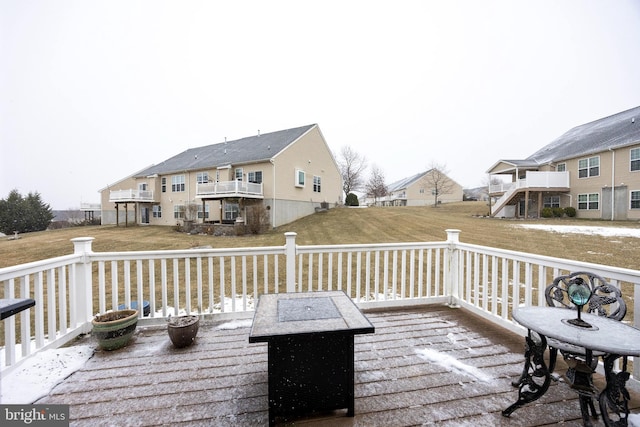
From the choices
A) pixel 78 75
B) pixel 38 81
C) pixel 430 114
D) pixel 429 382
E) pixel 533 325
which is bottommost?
pixel 429 382

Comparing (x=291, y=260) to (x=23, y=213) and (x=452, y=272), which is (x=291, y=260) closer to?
(x=452, y=272)

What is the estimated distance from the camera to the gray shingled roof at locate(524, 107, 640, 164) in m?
14.5

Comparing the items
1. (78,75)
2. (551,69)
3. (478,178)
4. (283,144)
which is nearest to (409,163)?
(478,178)

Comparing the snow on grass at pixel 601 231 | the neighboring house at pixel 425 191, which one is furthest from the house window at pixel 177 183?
the neighboring house at pixel 425 191

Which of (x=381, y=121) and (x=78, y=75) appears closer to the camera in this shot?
(x=78, y=75)

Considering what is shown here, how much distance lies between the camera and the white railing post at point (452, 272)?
3887mm

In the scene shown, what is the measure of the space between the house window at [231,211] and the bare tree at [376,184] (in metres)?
→ 24.6

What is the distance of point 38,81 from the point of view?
4.51 metres

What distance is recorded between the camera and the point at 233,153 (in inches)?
781

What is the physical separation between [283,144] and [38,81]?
13922 mm

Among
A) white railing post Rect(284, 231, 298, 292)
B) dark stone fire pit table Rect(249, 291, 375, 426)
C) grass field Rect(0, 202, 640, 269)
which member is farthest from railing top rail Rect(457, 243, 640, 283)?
grass field Rect(0, 202, 640, 269)

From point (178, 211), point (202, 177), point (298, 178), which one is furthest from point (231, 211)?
point (178, 211)

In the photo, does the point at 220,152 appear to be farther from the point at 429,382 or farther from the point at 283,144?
the point at 429,382

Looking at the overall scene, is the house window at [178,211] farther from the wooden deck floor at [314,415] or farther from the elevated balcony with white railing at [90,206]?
the wooden deck floor at [314,415]
